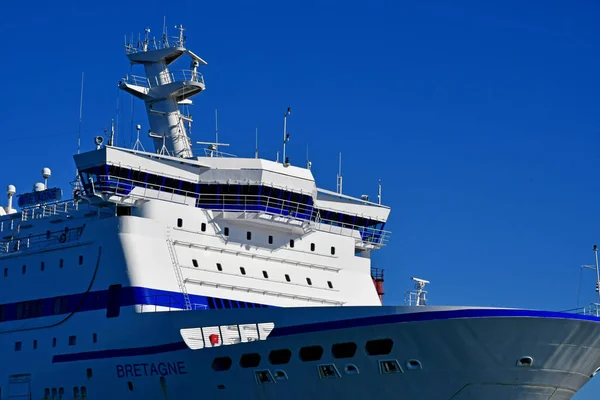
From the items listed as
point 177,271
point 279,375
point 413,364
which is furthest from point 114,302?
point 413,364

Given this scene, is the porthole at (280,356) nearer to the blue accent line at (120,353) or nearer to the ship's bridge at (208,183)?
the blue accent line at (120,353)

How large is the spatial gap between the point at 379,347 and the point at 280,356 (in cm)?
308

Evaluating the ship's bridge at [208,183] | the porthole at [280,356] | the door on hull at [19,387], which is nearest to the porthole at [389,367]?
the porthole at [280,356]

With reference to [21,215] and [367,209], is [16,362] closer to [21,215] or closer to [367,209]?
[21,215]

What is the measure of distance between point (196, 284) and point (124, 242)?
2707 mm

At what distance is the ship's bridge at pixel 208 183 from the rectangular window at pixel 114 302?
3164mm

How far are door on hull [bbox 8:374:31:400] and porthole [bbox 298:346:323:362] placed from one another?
11421mm

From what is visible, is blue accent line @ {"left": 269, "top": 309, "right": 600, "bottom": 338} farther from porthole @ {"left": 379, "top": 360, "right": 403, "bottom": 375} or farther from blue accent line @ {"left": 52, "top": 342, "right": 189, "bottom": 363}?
blue accent line @ {"left": 52, "top": 342, "right": 189, "bottom": 363}

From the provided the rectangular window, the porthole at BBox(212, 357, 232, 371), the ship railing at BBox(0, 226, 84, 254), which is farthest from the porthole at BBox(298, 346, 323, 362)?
the ship railing at BBox(0, 226, 84, 254)

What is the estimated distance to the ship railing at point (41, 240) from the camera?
34.7 m

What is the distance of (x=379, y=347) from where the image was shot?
89.2 ft

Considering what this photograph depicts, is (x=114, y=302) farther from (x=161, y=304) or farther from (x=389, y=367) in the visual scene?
(x=389, y=367)

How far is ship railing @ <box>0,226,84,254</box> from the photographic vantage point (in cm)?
3466

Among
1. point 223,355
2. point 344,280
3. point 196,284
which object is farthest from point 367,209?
point 223,355
